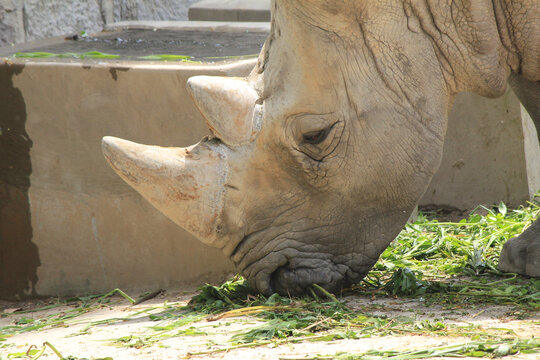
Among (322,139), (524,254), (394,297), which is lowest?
(394,297)

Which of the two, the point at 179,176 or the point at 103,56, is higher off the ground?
the point at 103,56

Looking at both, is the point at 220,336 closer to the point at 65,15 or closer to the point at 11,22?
the point at 11,22

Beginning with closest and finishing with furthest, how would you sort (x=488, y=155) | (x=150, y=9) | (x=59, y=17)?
1. (x=488, y=155)
2. (x=59, y=17)
3. (x=150, y=9)

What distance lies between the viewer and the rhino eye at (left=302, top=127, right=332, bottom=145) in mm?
3799

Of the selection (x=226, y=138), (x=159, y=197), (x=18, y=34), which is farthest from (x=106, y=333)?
(x=18, y=34)

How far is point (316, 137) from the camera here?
3818mm

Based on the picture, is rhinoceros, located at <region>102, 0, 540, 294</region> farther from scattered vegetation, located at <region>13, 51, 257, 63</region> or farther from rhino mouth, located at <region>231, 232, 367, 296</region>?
scattered vegetation, located at <region>13, 51, 257, 63</region>

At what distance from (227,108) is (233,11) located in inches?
207

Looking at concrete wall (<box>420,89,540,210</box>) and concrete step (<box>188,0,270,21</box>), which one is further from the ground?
concrete step (<box>188,0,270,21</box>)

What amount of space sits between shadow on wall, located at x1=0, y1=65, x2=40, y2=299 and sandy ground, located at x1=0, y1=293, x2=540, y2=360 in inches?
27.4

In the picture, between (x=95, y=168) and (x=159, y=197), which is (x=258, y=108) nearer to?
(x=159, y=197)

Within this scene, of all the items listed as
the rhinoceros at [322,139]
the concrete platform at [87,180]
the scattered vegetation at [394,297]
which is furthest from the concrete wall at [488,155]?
the rhinoceros at [322,139]

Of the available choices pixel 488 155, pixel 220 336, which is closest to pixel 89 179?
pixel 220 336

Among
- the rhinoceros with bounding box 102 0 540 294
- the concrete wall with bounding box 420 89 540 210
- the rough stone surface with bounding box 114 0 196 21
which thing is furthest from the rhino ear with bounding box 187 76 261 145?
the rough stone surface with bounding box 114 0 196 21
